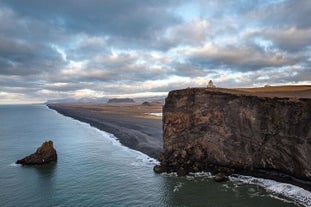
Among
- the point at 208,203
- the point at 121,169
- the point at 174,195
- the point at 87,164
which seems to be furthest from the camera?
the point at 87,164

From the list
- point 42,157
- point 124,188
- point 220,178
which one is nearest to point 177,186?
point 220,178

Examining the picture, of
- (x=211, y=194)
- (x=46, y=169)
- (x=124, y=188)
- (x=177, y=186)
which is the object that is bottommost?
(x=211, y=194)

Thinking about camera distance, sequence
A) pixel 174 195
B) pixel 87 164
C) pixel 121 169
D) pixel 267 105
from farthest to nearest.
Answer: pixel 87 164 → pixel 121 169 → pixel 267 105 → pixel 174 195

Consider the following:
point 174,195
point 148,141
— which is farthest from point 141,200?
point 148,141

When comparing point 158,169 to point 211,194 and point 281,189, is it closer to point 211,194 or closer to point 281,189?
point 211,194

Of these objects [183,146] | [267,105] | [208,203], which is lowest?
[208,203]

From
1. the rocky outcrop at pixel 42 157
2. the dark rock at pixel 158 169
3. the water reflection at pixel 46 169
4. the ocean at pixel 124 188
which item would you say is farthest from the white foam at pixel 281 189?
the rocky outcrop at pixel 42 157

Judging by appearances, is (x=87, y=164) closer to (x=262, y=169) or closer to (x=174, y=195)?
(x=174, y=195)
